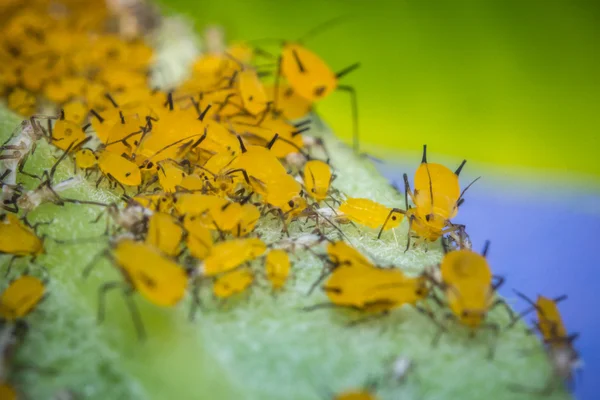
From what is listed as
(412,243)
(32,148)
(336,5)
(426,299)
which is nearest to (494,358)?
(426,299)

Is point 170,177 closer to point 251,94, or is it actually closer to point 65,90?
point 251,94

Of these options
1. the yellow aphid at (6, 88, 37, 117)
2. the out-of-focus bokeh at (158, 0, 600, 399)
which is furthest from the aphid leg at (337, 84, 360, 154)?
the yellow aphid at (6, 88, 37, 117)

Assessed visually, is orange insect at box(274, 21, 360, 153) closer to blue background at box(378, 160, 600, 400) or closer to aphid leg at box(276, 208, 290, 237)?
blue background at box(378, 160, 600, 400)

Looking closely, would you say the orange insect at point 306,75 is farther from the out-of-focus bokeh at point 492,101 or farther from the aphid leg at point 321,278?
the aphid leg at point 321,278

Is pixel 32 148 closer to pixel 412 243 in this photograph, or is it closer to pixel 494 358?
pixel 412 243

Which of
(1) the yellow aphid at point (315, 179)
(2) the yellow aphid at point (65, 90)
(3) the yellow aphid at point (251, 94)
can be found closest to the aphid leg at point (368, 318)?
(1) the yellow aphid at point (315, 179)
